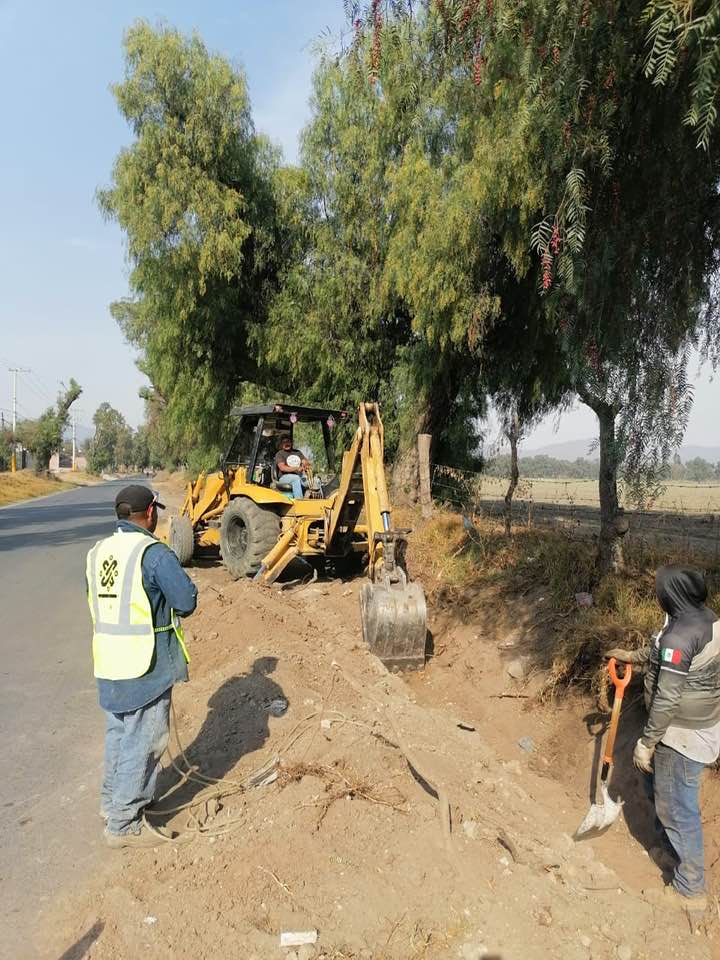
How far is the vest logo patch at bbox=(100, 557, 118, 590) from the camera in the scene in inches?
138

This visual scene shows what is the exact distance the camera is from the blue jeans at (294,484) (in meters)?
9.52

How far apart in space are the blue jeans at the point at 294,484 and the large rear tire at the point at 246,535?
416mm

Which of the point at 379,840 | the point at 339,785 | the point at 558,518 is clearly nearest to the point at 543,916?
the point at 379,840

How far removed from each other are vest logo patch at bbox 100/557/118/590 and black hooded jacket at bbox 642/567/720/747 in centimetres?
278

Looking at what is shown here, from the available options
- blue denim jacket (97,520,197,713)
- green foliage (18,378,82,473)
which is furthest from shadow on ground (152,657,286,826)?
green foliage (18,378,82,473)

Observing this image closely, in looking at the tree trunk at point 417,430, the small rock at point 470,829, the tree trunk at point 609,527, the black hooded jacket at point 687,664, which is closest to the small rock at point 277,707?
the small rock at point 470,829

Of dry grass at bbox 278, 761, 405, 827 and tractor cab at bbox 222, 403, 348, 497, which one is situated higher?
tractor cab at bbox 222, 403, 348, 497

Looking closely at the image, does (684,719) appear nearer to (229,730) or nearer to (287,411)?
(229,730)

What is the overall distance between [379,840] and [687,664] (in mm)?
1740

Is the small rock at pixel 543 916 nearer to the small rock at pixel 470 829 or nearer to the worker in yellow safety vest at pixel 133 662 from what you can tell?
the small rock at pixel 470 829

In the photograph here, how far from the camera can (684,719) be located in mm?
3336

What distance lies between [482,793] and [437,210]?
8.11 m

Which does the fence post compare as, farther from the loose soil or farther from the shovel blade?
the shovel blade

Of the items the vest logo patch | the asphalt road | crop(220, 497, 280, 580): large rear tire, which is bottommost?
the asphalt road
